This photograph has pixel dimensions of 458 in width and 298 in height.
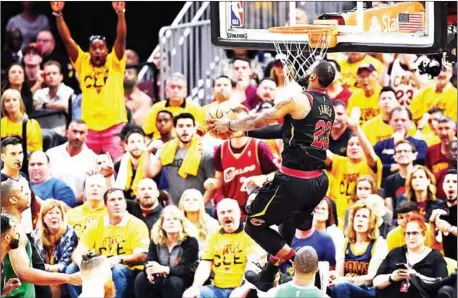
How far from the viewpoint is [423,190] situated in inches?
617

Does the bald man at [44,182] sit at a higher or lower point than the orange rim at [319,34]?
lower

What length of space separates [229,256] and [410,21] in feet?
12.4

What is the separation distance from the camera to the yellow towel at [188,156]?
54.1 feet

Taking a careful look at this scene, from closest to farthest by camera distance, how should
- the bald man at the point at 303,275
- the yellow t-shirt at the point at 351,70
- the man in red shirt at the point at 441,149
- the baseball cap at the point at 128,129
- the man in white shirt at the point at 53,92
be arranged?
the bald man at the point at 303,275
the man in red shirt at the point at 441,149
the baseball cap at the point at 128,129
the yellow t-shirt at the point at 351,70
the man in white shirt at the point at 53,92

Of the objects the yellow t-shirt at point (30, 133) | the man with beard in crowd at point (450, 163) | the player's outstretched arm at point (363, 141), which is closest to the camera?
the player's outstretched arm at point (363, 141)

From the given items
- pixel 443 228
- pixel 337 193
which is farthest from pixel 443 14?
pixel 337 193

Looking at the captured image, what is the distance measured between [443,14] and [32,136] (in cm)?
662

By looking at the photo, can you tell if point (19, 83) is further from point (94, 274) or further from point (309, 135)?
point (309, 135)

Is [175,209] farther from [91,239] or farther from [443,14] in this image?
[443,14]

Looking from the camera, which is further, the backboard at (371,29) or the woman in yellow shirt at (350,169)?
the woman in yellow shirt at (350,169)

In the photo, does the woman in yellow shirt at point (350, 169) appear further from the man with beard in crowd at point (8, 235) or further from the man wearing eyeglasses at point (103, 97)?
the man with beard in crowd at point (8, 235)

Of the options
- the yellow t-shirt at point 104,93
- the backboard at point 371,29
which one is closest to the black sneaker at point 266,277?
the backboard at point 371,29

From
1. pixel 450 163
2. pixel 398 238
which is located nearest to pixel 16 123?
pixel 398 238

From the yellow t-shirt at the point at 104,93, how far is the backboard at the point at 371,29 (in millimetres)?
4856
